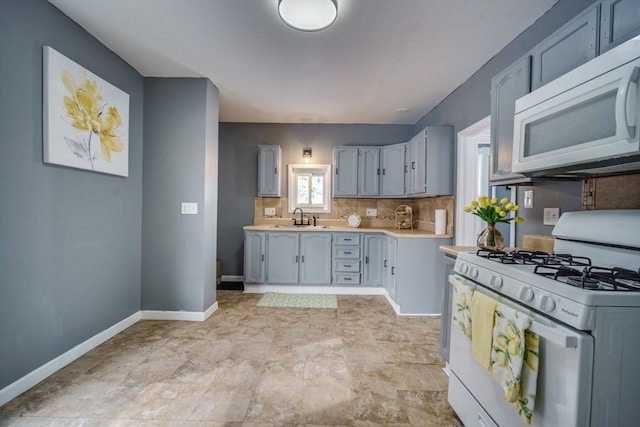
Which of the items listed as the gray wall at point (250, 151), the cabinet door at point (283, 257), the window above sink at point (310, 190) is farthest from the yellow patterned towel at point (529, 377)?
the gray wall at point (250, 151)

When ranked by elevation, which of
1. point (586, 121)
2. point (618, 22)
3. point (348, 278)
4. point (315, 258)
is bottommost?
point (348, 278)

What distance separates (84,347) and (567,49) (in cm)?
375

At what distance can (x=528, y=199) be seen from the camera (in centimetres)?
205

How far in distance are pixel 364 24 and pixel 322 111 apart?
6.31 feet

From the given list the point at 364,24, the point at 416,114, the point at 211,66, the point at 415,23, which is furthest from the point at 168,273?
the point at 416,114

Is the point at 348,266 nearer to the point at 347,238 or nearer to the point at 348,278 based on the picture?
the point at 348,278

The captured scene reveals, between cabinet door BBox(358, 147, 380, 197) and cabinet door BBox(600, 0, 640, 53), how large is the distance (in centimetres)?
310

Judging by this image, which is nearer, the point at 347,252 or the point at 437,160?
the point at 437,160

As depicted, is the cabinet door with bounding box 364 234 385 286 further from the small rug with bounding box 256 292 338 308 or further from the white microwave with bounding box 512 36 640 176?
the white microwave with bounding box 512 36 640 176

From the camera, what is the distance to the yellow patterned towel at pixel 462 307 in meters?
1.44

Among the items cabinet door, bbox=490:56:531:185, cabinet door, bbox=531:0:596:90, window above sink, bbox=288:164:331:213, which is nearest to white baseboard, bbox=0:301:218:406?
window above sink, bbox=288:164:331:213

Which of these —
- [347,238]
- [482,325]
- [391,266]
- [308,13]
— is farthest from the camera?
[347,238]

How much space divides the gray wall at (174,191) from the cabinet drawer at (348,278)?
5.92 feet

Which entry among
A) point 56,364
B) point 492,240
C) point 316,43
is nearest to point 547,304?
point 492,240
